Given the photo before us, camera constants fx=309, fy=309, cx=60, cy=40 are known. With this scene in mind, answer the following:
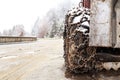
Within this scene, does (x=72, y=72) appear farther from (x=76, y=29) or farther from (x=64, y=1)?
(x=64, y=1)

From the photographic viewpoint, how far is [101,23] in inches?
176

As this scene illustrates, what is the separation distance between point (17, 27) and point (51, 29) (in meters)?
8.93

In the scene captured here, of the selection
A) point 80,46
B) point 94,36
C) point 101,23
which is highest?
point 101,23

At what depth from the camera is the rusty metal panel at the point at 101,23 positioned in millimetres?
4402

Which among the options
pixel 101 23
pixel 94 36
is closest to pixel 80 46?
pixel 94 36

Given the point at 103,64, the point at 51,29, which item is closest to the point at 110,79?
the point at 103,64

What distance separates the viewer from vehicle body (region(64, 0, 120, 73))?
4.39 metres

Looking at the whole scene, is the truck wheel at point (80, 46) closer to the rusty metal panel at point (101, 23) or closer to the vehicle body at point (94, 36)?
the vehicle body at point (94, 36)

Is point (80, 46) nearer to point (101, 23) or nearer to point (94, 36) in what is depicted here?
point (94, 36)

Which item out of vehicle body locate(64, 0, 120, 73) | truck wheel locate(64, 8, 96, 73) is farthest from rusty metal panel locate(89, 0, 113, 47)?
truck wheel locate(64, 8, 96, 73)

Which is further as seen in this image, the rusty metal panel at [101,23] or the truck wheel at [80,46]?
the truck wheel at [80,46]

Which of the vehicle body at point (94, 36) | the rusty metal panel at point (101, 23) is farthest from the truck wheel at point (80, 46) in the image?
the rusty metal panel at point (101, 23)

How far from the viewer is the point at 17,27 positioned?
3027 inches

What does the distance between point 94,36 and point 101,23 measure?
9.1 inches
